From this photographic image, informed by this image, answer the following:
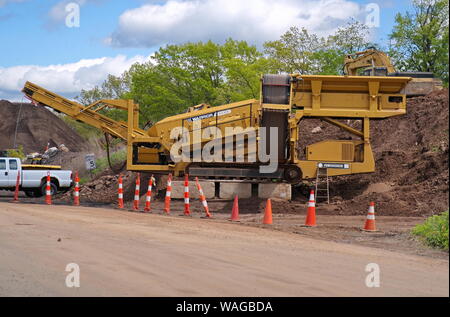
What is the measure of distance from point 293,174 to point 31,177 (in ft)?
44.2

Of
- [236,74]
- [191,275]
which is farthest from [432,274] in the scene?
[236,74]

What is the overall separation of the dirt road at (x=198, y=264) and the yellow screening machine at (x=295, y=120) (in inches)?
290

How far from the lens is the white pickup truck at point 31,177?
29094 millimetres

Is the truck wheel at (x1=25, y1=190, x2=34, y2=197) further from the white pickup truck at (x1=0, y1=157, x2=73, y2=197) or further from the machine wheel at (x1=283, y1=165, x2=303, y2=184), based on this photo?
the machine wheel at (x1=283, y1=165, x2=303, y2=184)

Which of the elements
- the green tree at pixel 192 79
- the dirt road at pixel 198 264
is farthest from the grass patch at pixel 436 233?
the green tree at pixel 192 79

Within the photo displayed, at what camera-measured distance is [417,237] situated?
1252 cm

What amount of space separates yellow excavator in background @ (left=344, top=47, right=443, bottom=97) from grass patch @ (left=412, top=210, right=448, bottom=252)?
41.6 ft

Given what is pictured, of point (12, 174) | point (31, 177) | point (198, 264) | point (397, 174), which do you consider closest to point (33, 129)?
point (31, 177)

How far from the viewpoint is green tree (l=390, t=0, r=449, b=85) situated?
1492 inches

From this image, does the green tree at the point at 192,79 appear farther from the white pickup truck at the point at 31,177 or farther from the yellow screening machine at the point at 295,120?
the yellow screening machine at the point at 295,120

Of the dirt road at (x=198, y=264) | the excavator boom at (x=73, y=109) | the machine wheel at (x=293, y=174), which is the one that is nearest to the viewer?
the dirt road at (x=198, y=264)

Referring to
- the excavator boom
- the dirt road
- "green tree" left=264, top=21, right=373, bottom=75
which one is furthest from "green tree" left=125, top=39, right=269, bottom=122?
the dirt road

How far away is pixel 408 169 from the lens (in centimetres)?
2166

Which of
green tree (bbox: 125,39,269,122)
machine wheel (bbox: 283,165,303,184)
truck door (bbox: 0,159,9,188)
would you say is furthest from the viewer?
green tree (bbox: 125,39,269,122)
